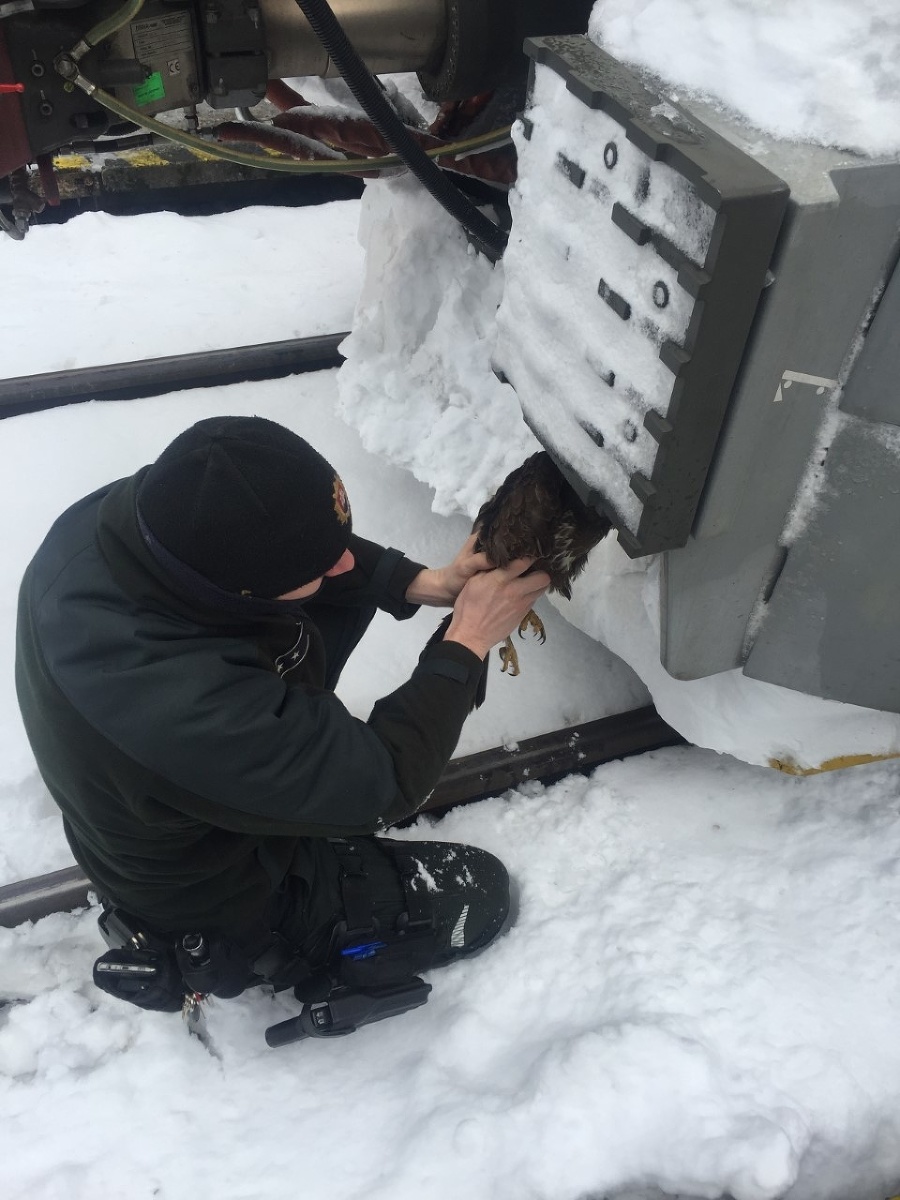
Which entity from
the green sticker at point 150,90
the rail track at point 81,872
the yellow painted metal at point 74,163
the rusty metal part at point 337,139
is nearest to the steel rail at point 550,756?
the rail track at point 81,872

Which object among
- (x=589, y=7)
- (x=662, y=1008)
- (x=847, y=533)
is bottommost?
(x=662, y=1008)

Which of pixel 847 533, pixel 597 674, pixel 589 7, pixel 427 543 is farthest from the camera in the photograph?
pixel 427 543

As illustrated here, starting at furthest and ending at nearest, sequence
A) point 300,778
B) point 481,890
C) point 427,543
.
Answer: point 427,543
point 481,890
point 300,778

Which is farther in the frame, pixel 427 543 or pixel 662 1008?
Result: pixel 427 543

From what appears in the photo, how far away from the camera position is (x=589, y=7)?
5.83 feet

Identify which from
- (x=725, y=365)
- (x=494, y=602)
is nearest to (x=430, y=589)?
(x=494, y=602)

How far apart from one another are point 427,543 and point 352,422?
0.36 metres

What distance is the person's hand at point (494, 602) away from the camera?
53.9 inches

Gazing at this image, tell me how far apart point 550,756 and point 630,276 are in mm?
1042

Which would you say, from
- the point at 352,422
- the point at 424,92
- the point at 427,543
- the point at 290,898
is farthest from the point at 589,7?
the point at 290,898

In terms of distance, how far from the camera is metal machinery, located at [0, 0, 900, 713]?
996 mm

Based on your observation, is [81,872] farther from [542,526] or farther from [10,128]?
[10,128]

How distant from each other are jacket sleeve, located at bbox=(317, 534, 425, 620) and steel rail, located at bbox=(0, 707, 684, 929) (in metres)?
0.42

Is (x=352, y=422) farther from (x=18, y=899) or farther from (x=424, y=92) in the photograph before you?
(x=18, y=899)
